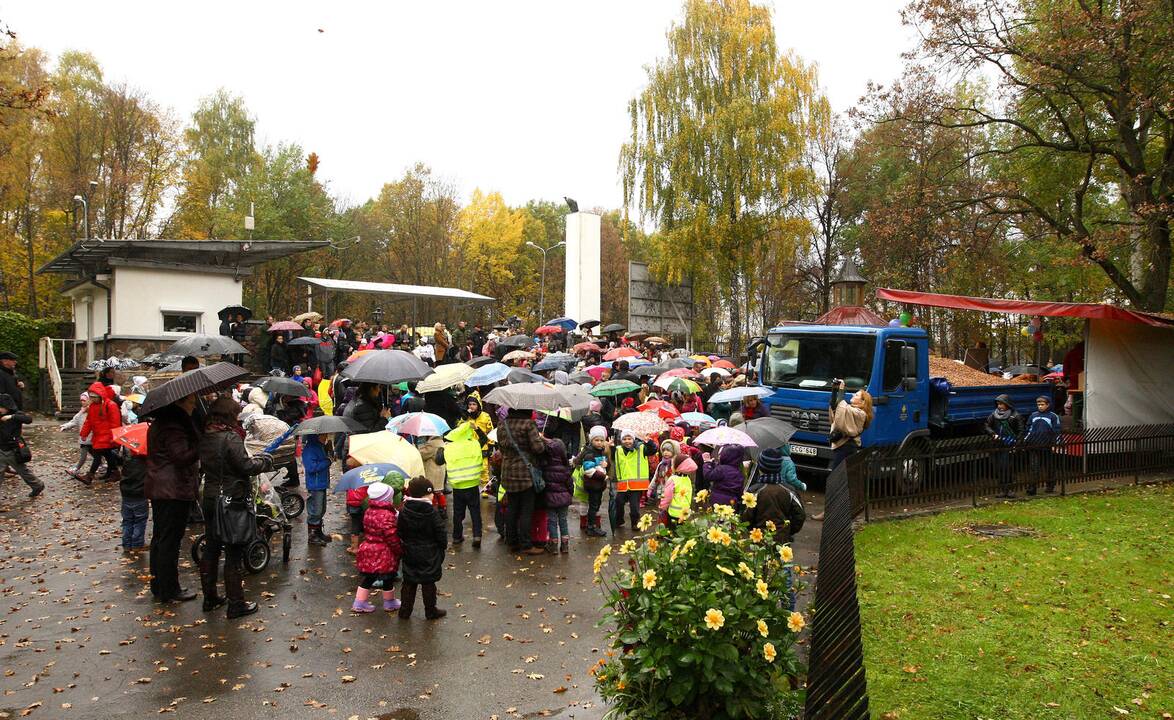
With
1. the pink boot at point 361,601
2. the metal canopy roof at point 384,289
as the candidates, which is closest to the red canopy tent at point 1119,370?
the pink boot at point 361,601

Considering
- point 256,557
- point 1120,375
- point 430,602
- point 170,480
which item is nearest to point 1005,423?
point 1120,375

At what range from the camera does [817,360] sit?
13.8m

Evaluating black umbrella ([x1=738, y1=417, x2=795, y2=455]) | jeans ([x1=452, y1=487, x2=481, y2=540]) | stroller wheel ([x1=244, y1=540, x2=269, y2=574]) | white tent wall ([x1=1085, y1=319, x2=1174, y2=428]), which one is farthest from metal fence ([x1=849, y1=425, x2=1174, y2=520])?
stroller wheel ([x1=244, y1=540, x2=269, y2=574])

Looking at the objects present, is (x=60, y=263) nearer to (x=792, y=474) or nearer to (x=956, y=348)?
(x=792, y=474)

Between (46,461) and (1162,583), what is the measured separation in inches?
752

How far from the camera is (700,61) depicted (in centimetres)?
3669

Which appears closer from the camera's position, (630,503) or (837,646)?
(837,646)

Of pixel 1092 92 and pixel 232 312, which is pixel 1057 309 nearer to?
pixel 1092 92

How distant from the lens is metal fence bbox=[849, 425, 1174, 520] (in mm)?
11609

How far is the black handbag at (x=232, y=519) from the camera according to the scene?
23.8ft

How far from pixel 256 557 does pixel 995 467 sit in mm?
11420

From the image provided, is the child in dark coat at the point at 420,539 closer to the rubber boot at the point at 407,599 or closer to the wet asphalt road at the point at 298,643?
the rubber boot at the point at 407,599

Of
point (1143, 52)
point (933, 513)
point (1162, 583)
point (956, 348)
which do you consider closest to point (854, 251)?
point (956, 348)

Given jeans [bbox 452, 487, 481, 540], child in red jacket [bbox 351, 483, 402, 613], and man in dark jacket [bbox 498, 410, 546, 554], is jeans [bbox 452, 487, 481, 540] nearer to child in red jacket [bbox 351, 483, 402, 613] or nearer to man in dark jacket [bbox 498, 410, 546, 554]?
man in dark jacket [bbox 498, 410, 546, 554]
